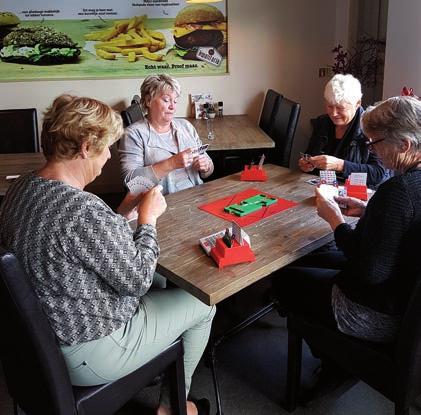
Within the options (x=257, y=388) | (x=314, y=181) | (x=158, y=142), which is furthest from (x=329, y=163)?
(x=257, y=388)

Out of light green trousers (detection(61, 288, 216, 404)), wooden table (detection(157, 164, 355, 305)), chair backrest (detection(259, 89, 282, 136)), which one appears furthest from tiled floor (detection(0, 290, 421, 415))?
chair backrest (detection(259, 89, 282, 136))

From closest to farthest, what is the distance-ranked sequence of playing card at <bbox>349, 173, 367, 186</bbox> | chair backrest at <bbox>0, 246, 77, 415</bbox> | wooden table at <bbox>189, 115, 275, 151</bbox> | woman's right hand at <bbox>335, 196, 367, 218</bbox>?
chair backrest at <bbox>0, 246, 77, 415</bbox> < woman's right hand at <bbox>335, 196, 367, 218</bbox> < playing card at <bbox>349, 173, 367, 186</bbox> < wooden table at <bbox>189, 115, 275, 151</bbox>

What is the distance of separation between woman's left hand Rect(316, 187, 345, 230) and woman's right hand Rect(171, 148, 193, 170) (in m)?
0.66

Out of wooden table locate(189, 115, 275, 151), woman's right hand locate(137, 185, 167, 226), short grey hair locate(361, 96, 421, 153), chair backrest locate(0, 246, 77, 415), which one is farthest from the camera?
wooden table locate(189, 115, 275, 151)

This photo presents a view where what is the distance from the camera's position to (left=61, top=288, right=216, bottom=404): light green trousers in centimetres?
130

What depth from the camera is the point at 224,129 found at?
354cm

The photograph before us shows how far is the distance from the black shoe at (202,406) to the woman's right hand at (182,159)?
39.2 inches

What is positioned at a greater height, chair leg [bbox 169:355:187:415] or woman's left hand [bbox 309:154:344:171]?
woman's left hand [bbox 309:154:344:171]

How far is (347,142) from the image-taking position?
2309 millimetres

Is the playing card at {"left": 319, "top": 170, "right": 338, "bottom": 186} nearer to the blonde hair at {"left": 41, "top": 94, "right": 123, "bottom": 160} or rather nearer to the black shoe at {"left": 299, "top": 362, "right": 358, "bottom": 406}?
the black shoe at {"left": 299, "top": 362, "right": 358, "bottom": 406}

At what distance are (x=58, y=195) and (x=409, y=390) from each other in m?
1.13

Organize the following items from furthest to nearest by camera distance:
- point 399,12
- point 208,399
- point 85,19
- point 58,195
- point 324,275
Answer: point 85,19, point 399,12, point 208,399, point 324,275, point 58,195

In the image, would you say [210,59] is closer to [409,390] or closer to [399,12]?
[399,12]

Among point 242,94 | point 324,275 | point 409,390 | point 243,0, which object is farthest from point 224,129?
point 409,390
